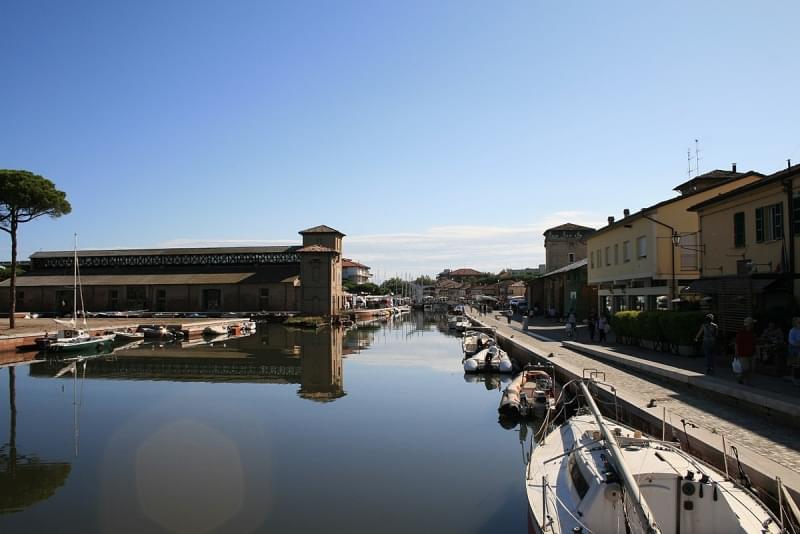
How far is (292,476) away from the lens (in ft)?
41.1

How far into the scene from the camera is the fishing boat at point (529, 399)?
18219 mm

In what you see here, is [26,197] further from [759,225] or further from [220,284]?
[759,225]

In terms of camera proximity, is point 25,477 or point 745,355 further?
point 745,355

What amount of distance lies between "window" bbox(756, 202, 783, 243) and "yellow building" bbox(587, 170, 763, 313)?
5078 mm

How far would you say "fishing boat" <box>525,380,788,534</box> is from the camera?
21.1ft

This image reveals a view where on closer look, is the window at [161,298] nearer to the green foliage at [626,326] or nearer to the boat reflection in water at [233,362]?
the boat reflection in water at [233,362]

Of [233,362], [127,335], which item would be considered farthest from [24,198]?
[233,362]

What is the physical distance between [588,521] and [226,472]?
864 centimetres

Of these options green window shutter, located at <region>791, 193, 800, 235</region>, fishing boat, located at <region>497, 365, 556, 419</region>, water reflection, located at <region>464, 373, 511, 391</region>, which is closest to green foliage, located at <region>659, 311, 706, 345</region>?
green window shutter, located at <region>791, 193, 800, 235</region>

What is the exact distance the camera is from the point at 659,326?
73.0ft

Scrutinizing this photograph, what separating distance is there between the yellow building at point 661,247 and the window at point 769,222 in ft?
16.7

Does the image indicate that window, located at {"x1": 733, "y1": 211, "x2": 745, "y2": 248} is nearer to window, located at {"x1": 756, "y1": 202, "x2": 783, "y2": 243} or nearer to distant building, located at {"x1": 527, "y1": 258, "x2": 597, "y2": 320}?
window, located at {"x1": 756, "y1": 202, "x2": 783, "y2": 243}

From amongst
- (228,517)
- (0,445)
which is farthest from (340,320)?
(228,517)

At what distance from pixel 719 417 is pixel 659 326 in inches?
432
